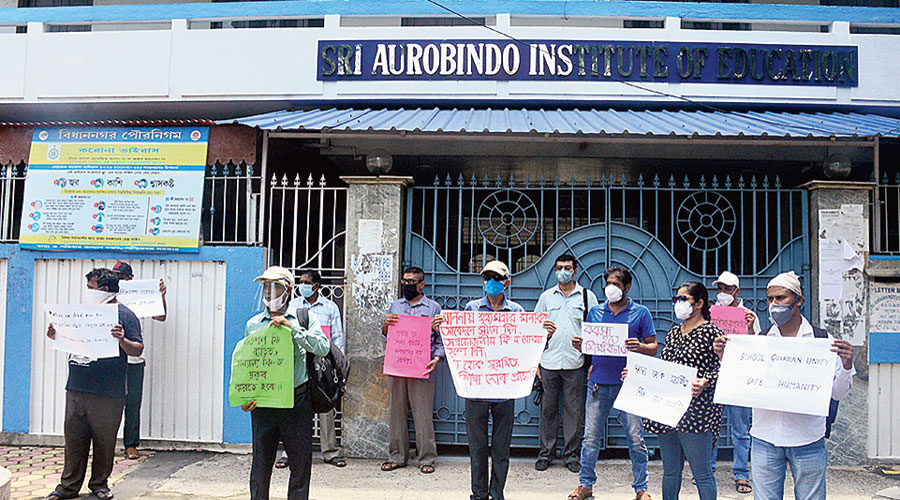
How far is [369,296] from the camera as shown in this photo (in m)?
7.01

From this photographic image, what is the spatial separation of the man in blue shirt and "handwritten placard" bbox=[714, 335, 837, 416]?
131cm

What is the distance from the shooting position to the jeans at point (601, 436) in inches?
216

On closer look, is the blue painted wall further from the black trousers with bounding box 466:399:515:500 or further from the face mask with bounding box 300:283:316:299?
the black trousers with bounding box 466:399:515:500

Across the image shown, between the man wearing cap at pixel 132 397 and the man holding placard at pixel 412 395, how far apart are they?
98.5 inches

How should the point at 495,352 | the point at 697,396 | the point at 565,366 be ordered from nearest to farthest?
the point at 697,396, the point at 495,352, the point at 565,366

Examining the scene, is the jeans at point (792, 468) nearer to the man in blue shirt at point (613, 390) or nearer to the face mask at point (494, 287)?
the man in blue shirt at point (613, 390)

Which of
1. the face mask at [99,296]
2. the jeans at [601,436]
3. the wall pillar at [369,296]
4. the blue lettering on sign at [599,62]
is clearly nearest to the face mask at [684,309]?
the jeans at [601,436]

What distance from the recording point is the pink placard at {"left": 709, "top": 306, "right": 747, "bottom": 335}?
20.1ft

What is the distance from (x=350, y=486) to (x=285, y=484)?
0.58 metres

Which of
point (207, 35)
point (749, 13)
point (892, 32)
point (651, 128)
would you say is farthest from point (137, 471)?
point (892, 32)

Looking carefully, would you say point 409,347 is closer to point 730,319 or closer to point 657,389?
point 657,389

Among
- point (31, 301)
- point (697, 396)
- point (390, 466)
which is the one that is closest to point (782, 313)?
point (697, 396)

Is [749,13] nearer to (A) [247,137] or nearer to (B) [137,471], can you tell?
(A) [247,137]

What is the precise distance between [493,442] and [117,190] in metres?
4.92
